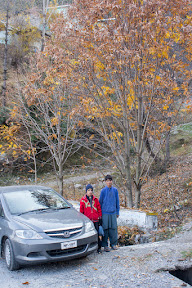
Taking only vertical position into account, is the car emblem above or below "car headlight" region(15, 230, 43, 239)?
below

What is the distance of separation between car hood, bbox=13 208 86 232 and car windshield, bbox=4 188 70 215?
0.81 feet

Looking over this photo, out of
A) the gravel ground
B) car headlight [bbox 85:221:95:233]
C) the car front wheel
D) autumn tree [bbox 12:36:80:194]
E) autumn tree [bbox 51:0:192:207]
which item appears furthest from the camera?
autumn tree [bbox 12:36:80:194]

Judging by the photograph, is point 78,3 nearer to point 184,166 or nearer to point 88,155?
point 184,166

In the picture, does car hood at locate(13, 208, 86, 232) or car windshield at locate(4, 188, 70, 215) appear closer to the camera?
car hood at locate(13, 208, 86, 232)

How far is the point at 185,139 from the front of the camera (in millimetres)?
21938

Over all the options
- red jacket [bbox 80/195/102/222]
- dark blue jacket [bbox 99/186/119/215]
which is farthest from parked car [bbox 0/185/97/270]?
dark blue jacket [bbox 99/186/119/215]

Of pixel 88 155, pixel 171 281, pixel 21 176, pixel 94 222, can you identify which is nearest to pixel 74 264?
pixel 94 222

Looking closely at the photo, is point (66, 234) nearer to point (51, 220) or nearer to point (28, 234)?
point (51, 220)

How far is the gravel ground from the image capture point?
4688 millimetres

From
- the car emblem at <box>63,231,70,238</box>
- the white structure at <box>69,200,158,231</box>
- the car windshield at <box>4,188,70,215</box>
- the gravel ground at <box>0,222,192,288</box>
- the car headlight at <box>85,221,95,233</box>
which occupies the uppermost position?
the car windshield at <box>4,188,70,215</box>

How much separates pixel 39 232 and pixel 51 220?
41 centimetres

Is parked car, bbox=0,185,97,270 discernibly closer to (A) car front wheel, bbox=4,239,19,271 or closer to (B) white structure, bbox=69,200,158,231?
(A) car front wheel, bbox=4,239,19,271

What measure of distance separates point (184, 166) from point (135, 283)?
39.5ft

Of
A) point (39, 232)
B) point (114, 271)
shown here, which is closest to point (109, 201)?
point (114, 271)
